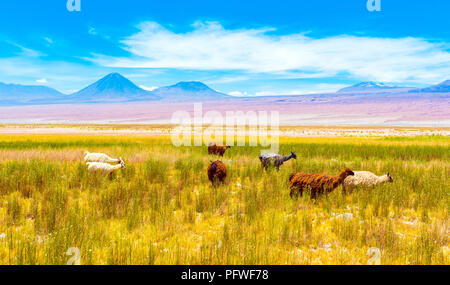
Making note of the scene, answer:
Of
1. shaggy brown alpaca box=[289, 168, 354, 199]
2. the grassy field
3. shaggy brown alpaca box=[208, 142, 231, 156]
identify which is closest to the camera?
the grassy field

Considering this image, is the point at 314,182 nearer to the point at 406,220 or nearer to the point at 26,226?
the point at 406,220

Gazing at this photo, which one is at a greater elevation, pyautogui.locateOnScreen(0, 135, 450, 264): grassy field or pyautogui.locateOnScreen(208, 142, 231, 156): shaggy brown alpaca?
pyautogui.locateOnScreen(208, 142, 231, 156): shaggy brown alpaca

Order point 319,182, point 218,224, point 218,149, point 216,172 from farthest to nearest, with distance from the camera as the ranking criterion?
1. point 218,149
2. point 216,172
3. point 319,182
4. point 218,224

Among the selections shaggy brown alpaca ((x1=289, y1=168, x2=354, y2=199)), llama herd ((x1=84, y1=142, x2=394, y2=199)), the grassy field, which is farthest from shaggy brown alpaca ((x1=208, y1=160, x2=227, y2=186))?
shaggy brown alpaca ((x1=289, y1=168, x2=354, y2=199))

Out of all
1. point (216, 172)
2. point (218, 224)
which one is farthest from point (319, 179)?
point (216, 172)

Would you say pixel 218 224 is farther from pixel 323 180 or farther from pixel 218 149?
pixel 218 149

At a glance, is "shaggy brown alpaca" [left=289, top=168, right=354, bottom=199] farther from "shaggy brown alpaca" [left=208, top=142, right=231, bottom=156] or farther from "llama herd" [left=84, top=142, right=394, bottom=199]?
"shaggy brown alpaca" [left=208, top=142, right=231, bottom=156]

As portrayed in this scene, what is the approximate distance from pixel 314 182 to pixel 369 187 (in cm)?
195

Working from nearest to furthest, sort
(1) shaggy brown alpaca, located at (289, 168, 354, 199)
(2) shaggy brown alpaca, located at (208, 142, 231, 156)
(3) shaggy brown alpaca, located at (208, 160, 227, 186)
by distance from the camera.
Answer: (1) shaggy brown alpaca, located at (289, 168, 354, 199) < (3) shaggy brown alpaca, located at (208, 160, 227, 186) < (2) shaggy brown alpaca, located at (208, 142, 231, 156)

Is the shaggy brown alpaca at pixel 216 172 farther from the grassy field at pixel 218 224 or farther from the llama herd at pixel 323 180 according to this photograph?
the grassy field at pixel 218 224

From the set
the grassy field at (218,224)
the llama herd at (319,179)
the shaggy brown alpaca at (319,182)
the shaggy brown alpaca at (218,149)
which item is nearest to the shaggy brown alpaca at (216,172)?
the llama herd at (319,179)

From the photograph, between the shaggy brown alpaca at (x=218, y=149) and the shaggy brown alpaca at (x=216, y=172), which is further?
the shaggy brown alpaca at (x=218, y=149)

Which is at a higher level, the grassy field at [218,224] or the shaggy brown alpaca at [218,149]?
the shaggy brown alpaca at [218,149]
